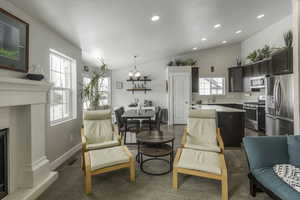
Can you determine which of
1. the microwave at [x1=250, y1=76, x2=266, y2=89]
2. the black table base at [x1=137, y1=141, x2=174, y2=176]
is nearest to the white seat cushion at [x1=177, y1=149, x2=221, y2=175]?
the black table base at [x1=137, y1=141, x2=174, y2=176]

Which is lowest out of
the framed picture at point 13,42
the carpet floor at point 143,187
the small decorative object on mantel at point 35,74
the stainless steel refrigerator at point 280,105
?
the carpet floor at point 143,187

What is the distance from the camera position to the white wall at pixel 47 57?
6.80ft

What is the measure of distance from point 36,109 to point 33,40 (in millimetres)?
1013

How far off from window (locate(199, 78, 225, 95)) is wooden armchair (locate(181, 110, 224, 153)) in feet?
13.6

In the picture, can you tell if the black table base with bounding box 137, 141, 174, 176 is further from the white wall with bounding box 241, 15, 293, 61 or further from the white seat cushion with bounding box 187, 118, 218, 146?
the white wall with bounding box 241, 15, 293, 61

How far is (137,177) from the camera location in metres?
2.41

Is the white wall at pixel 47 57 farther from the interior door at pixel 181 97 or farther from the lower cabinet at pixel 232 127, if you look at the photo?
the interior door at pixel 181 97

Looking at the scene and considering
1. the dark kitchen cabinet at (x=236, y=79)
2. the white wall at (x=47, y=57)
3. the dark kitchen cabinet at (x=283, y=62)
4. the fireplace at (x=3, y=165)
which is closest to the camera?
the fireplace at (x=3, y=165)

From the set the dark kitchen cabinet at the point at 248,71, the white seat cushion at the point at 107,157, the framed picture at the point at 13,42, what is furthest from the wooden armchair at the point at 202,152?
the dark kitchen cabinet at the point at 248,71

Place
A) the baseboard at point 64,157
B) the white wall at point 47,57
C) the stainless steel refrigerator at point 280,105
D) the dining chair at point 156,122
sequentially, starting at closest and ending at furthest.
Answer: the white wall at point 47,57 < the baseboard at point 64,157 < the stainless steel refrigerator at point 280,105 < the dining chair at point 156,122

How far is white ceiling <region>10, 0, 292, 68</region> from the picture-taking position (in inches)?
85.1

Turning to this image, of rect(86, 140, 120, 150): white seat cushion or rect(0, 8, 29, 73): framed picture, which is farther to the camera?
rect(86, 140, 120, 150): white seat cushion

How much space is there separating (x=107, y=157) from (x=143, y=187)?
0.66 meters

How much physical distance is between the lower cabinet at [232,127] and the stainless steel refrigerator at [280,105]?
782mm
